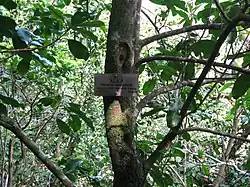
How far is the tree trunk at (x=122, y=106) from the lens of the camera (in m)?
0.62

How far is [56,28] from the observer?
934 mm

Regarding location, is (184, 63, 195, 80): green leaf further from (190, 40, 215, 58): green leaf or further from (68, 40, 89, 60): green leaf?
(68, 40, 89, 60): green leaf

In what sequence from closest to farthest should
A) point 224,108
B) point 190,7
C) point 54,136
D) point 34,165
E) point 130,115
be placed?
point 130,115 < point 190,7 < point 34,165 < point 54,136 < point 224,108

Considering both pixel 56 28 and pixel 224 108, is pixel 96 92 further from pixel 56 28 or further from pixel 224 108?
pixel 224 108

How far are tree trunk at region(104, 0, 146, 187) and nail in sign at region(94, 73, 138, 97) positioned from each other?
0.04 feet

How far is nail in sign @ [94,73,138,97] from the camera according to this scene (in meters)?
0.64

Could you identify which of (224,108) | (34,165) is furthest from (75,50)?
(224,108)

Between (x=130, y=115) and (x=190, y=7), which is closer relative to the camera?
(x=130, y=115)

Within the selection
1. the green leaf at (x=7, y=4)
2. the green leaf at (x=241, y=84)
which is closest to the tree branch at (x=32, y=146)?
the green leaf at (x=7, y=4)

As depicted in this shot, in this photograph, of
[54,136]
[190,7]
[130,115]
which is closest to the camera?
[130,115]

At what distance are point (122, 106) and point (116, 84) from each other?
4 centimetres

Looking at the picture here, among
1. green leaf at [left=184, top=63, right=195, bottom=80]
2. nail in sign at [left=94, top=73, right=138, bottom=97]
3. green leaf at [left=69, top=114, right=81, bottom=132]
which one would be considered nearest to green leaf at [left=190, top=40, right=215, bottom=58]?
green leaf at [left=184, top=63, right=195, bottom=80]

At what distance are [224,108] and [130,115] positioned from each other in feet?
6.54

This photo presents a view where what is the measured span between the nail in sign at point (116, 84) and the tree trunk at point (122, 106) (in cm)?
1
